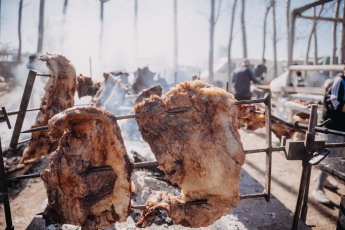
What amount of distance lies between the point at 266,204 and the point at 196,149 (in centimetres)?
224

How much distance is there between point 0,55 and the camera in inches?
716

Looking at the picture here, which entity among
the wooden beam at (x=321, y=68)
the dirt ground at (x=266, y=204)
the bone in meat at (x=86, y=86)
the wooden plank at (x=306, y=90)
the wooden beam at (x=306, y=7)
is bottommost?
the dirt ground at (x=266, y=204)

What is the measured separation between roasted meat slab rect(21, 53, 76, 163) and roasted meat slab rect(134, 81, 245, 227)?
6.09 ft

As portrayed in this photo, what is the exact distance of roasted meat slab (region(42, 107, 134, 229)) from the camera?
1708 mm

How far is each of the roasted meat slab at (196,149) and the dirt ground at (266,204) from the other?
3.37 feet

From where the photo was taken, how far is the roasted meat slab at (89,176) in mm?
1708

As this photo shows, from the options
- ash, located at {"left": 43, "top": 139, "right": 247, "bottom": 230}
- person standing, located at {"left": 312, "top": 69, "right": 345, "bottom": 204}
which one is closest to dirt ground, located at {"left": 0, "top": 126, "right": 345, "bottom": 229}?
ash, located at {"left": 43, "top": 139, "right": 247, "bottom": 230}

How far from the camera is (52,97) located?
305 centimetres

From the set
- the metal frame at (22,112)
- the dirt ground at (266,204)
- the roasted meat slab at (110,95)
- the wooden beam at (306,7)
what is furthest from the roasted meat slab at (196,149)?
the wooden beam at (306,7)

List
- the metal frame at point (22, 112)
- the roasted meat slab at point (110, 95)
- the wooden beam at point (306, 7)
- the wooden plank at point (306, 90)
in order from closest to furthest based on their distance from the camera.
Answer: the metal frame at point (22, 112), the roasted meat slab at point (110, 95), the wooden beam at point (306, 7), the wooden plank at point (306, 90)

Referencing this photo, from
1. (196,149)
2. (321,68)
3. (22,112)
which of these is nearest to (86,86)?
(22,112)

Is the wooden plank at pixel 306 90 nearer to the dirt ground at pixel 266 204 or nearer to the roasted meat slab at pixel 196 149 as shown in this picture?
the dirt ground at pixel 266 204

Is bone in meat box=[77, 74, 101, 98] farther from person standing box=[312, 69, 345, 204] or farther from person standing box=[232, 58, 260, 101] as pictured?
person standing box=[312, 69, 345, 204]

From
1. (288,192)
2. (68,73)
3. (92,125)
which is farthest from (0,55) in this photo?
(288,192)
